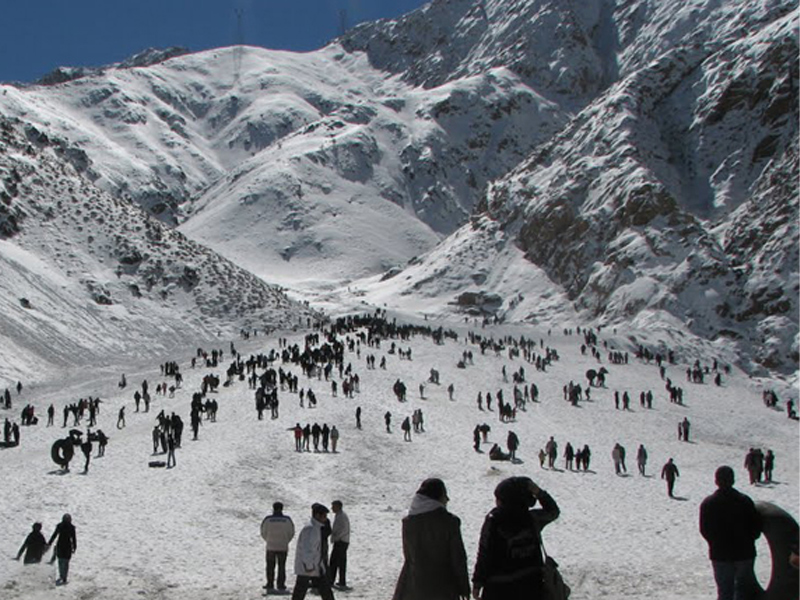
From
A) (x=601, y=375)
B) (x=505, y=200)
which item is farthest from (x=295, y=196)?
(x=601, y=375)

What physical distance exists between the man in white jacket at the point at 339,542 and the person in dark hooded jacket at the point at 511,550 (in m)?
7.21

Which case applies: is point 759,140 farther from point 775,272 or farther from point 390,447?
point 390,447

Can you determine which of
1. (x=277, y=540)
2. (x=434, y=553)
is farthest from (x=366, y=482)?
(x=434, y=553)

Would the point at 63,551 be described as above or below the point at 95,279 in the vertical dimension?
below

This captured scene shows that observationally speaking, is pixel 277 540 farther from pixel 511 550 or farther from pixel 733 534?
pixel 511 550

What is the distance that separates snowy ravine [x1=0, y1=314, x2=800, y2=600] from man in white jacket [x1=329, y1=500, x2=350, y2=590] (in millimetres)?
437

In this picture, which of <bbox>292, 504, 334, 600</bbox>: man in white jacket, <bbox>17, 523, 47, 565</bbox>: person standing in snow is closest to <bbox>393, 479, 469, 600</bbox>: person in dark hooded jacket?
<bbox>292, 504, 334, 600</bbox>: man in white jacket

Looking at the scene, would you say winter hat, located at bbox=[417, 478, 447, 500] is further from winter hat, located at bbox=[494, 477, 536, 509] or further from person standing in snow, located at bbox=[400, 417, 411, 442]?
person standing in snow, located at bbox=[400, 417, 411, 442]

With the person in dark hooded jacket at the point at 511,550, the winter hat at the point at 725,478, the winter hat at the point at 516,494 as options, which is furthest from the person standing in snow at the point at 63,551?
the winter hat at the point at 725,478

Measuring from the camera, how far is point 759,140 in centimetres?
12488

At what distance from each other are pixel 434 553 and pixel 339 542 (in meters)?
7.24

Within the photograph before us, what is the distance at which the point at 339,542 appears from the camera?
46.1ft

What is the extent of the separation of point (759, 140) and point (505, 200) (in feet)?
120

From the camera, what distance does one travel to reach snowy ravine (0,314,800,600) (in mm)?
16094
